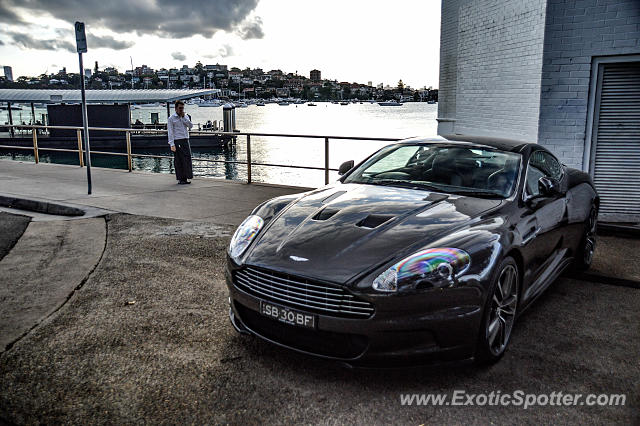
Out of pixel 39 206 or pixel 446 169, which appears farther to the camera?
pixel 39 206

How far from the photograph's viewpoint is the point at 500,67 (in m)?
10.6

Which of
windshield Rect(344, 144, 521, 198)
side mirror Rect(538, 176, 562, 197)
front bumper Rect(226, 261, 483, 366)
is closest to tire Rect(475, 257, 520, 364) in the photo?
front bumper Rect(226, 261, 483, 366)

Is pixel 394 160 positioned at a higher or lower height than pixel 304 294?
higher

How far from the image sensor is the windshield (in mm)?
4234

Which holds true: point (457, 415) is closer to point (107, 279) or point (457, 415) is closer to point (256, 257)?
point (256, 257)

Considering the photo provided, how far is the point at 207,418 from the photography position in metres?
2.84

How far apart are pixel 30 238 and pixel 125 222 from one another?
1.26m

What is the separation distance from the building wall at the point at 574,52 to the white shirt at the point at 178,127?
7.31 meters

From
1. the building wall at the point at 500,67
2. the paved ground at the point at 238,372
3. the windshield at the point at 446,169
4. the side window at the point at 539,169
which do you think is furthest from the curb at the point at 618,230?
the windshield at the point at 446,169

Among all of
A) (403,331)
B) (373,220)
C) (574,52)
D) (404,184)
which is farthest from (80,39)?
(403,331)

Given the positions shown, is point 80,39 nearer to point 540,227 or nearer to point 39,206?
point 39,206

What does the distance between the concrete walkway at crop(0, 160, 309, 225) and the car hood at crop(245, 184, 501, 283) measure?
3.97m

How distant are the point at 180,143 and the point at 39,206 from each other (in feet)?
11.6

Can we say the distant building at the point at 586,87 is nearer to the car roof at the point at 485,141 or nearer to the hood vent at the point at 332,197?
the car roof at the point at 485,141
